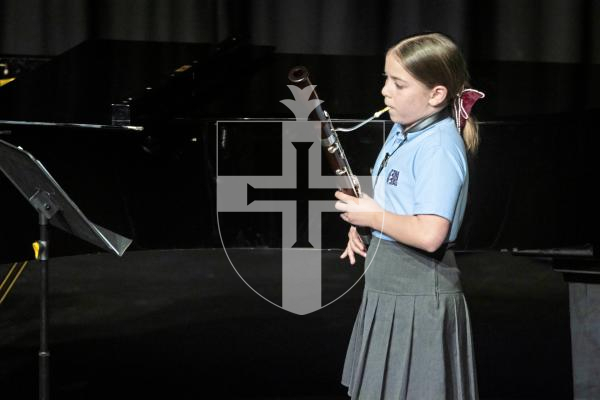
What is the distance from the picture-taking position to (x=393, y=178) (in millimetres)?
1967

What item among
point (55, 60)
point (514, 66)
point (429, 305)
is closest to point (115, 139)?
point (55, 60)

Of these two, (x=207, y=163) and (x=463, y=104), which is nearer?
(x=463, y=104)

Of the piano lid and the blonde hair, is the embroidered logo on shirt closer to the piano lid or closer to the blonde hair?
the blonde hair

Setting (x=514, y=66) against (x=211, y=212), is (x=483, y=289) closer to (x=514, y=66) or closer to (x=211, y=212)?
(x=514, y=66)

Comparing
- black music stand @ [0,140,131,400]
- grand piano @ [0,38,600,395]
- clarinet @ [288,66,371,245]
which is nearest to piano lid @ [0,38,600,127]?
grand piano @ [0,38,600,395]

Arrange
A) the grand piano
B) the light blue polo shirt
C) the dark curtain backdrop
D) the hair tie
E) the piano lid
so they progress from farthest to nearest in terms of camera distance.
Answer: the dark curtain backdrop
the piano lid
the grand piano
the hair tie
the light blue polo shirt

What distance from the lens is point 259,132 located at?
3.42 metres

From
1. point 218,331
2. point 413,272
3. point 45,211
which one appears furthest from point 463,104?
point 218,331

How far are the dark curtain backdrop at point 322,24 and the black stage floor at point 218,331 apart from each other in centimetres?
120

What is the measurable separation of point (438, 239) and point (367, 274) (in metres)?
0.22

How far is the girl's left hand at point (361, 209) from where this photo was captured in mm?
1928

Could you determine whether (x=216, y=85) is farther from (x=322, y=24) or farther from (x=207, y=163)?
(x=322, y=24)

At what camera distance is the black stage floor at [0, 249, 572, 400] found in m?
3.46

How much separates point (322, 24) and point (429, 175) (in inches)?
A: 151
